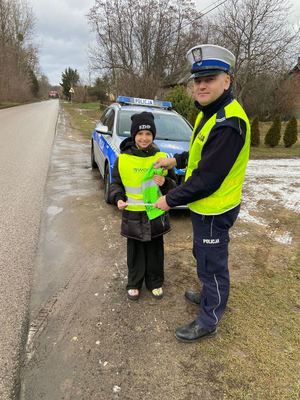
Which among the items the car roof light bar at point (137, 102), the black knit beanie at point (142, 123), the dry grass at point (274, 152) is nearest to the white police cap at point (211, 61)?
the black knit beanie at point (142, 123)

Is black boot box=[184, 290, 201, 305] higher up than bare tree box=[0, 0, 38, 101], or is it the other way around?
bare tree box=[0, 0, 38, 101]

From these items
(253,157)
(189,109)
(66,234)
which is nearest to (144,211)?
(66,234)

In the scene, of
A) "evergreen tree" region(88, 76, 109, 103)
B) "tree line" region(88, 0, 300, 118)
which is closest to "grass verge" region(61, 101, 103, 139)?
"tree line" region(88, 0, 300, 118)

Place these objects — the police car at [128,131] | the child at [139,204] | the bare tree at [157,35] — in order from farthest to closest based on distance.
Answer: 1. the bare tree at [157,35]
2. the police car at [128,131]
3. the child at [139,204]

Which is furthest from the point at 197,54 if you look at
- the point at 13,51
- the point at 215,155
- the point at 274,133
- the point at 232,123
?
the point at 13,51

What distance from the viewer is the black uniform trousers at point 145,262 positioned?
3045 millimetres

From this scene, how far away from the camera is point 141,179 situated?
110 inches

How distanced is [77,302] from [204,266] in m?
1.25

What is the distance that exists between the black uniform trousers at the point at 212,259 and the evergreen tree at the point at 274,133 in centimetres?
1226

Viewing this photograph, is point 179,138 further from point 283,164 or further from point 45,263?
point 283,164

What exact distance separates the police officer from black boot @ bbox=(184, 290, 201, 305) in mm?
Result: 429

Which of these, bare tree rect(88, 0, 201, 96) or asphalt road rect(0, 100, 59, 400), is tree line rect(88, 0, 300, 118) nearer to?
bare tree rect(88, 0, 201, 96)

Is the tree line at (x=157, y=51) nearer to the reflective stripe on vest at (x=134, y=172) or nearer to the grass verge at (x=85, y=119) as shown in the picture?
the grass verge at (x=85, y=119)

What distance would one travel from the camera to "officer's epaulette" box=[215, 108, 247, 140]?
2.01m
